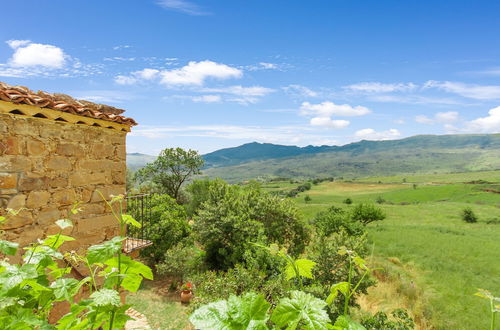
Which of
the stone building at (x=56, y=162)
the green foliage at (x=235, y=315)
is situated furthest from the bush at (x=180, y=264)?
the green foliage at (x=235, y=315)

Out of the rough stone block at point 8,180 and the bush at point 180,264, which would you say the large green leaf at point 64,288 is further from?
the bush at point 180,264

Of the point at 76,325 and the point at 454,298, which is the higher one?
the point at 76,325

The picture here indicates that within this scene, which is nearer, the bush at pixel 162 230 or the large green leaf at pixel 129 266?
the large green leaf at pixel 129 266

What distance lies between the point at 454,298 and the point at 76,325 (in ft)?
61.9

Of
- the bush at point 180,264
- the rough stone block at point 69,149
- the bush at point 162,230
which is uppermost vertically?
the rough stone block at point 69,149

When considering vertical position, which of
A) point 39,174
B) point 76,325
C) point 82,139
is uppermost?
point 82,139

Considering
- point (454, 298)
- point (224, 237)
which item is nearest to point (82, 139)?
point (224, 237)

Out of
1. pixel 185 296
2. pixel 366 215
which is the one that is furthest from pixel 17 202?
pixel 366 215

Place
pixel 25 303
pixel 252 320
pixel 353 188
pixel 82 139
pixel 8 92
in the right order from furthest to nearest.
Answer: pixel 353 188
pixel 82 139
pixel 8 92
pixel 25 303
pixel 252 320

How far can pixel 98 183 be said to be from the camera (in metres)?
5.04

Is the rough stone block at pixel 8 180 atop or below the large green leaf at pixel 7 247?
atop

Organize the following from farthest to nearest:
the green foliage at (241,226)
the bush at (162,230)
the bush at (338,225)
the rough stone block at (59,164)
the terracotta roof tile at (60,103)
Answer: the bush at (338,225) → the bush at (162,230) → the green foliage at (241,226) → the rough stone block at (59,164) → the terracotta roof tile at (60,103)

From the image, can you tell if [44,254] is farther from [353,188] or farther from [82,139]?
[353,188]

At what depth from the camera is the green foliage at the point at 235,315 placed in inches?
40.5
